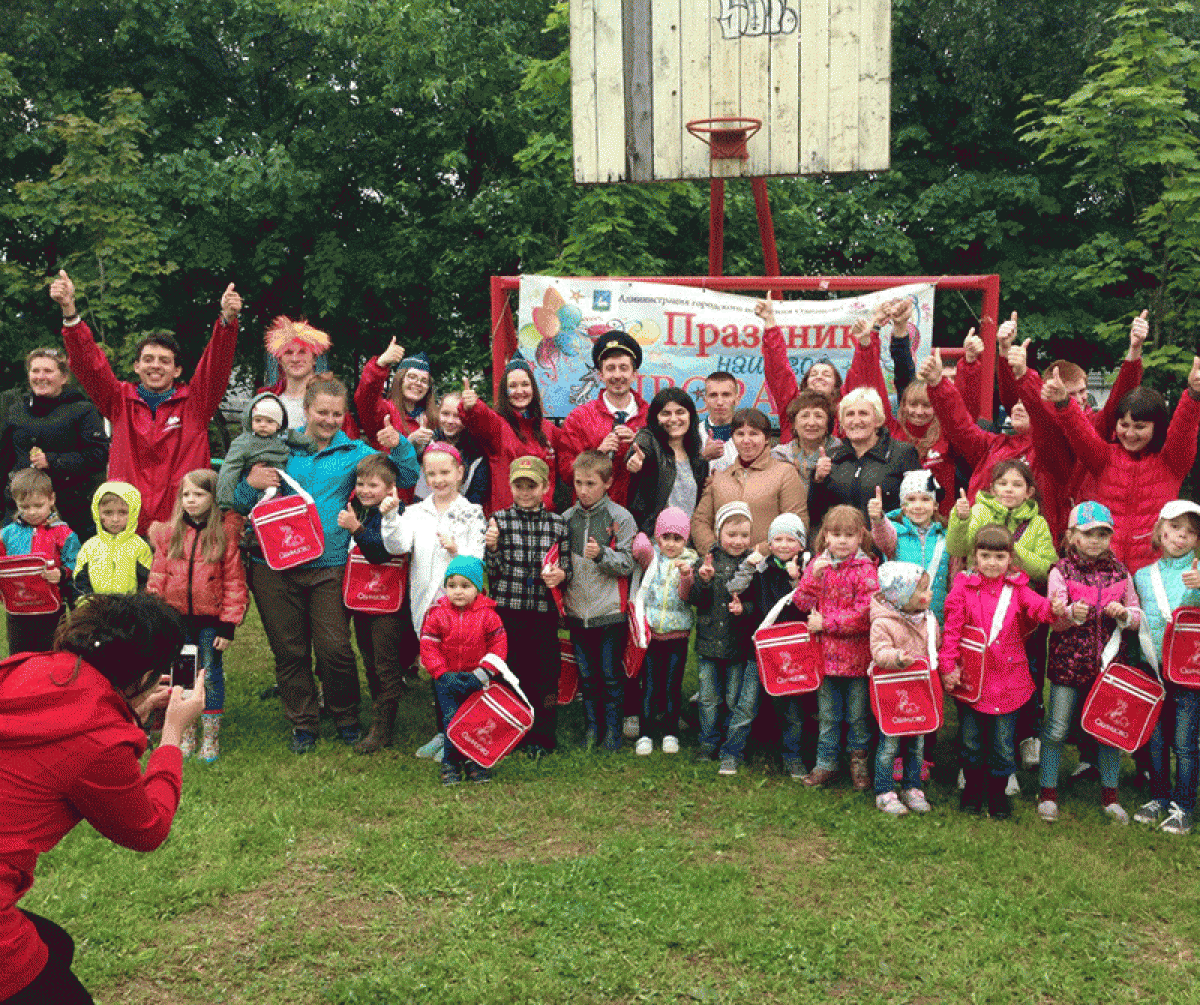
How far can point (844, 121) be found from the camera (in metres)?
6.45

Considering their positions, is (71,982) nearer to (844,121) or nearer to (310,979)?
(310,979)

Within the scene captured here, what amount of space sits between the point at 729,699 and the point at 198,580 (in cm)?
282

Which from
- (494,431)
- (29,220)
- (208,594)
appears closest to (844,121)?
(494,431)

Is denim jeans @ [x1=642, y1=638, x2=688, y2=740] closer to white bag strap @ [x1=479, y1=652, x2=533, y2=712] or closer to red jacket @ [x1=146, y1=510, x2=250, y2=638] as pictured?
white bag strap @ [x1=479, y1=652, x2=533, y2=712]

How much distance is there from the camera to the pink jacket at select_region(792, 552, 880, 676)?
521cm

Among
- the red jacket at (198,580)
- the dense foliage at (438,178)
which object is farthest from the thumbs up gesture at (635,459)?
the dense foliage at (438,178)

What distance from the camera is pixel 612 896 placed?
4.24 meters

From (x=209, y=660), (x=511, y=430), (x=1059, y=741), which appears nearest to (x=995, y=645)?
(x=1059, y=741)

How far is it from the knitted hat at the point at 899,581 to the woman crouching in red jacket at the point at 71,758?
3.29 metres

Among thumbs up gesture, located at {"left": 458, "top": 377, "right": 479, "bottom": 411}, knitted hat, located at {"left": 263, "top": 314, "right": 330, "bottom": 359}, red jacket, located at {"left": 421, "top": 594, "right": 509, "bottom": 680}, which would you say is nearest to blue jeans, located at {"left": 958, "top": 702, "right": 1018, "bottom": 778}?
red jacket, located at {"left": 421, "top": 594, "right": 509, "bottom": 680}

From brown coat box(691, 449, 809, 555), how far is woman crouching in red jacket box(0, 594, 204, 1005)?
3425 millimetres

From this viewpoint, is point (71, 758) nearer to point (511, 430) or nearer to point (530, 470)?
point (530, 470)

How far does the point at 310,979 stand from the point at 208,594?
2.59 meters

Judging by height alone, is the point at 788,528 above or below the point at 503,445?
below
